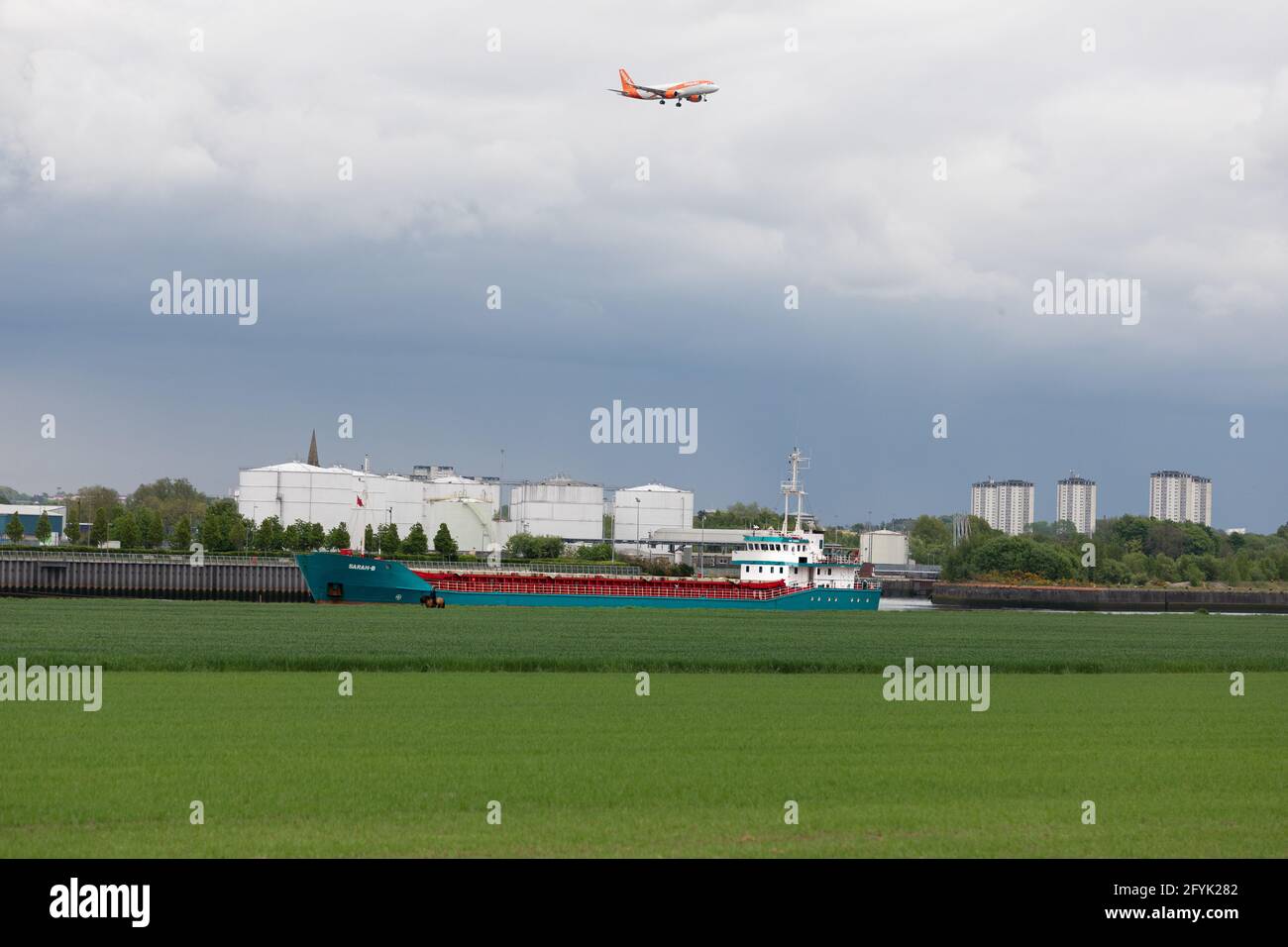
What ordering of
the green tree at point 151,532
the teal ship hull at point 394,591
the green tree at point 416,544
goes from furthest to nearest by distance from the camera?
the green tree at point 151,532
the green tree at point 416,544
the teal ship hull at point 394,591

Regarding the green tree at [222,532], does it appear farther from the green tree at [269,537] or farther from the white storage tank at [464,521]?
the white storage tank at [464,521]

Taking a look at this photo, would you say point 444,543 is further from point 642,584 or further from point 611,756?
point 611,756

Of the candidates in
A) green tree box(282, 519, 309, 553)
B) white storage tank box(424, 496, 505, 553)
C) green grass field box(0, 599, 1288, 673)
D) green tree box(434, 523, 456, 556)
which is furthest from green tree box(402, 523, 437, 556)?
green grass field box(0, 599, 1288, 673)

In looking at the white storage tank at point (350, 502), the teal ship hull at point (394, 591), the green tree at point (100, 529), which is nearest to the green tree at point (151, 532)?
the green tree at point (100, 529)

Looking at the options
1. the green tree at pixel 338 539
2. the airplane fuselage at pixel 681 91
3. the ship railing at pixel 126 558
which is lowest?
the ship railing at pixel 126 558

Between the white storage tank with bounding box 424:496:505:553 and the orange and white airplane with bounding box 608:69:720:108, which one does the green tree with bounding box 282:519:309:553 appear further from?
the orange and white airplane with bounding box 608:69:720:108

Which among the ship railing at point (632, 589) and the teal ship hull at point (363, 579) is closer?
the teal ship hull at point (363, 579)
